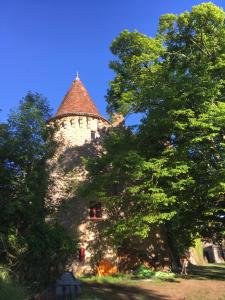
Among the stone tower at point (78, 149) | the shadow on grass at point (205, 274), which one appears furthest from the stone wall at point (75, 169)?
the shadow on grass at point (205, 274)

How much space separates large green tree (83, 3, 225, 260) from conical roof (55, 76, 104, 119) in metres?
3.94

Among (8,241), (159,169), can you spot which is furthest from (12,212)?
(159,169)

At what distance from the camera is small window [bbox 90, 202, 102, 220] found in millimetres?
24867

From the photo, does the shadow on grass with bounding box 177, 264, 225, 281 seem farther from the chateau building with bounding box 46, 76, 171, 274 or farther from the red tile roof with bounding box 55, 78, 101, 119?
the red tile roof with bounding box 55, 78, 101, 119

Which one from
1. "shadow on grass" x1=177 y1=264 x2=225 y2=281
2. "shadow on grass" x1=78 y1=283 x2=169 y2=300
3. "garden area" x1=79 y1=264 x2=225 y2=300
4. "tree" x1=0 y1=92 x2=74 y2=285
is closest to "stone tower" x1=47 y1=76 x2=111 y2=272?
"tree" x1=0 y1=92 x2=74 y2=285

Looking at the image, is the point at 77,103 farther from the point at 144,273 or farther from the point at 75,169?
the point at 144,273

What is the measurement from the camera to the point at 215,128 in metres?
18.3


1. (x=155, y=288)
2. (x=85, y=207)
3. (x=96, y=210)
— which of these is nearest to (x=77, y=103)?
(x=85, y=207)

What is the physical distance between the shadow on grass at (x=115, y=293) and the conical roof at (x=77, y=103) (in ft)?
41.5

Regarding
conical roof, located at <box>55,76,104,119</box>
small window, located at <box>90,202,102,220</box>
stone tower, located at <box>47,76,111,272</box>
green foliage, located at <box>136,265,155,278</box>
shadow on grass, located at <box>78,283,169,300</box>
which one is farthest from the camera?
conical roof, located at <box>55,76,104,119</box>

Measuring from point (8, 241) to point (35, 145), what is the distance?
447 centimetres

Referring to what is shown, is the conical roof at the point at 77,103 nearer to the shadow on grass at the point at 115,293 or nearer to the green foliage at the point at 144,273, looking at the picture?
the green foliage at the point at 144,273

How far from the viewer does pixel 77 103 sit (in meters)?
27.8

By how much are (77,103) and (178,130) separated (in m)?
10.1
